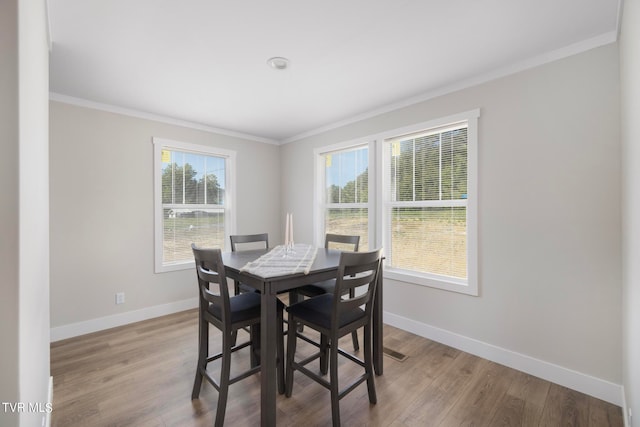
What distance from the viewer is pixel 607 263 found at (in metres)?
1.86

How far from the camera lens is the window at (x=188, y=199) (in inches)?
133

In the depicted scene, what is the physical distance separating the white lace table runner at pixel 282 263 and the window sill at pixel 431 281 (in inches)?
41.1

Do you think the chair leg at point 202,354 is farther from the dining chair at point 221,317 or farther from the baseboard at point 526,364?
the baseboard at point 526,364

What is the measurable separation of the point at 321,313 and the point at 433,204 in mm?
1672

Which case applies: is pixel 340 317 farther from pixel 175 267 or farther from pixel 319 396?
pixel 175 267

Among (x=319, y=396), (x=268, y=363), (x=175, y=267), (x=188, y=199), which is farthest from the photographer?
(x=188, y=199)

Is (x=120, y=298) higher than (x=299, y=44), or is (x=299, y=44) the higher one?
(x=299, y=44)

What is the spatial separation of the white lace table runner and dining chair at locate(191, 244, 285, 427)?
0.65 ft

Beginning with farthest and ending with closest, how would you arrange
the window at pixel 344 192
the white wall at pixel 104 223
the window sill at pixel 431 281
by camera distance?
the window at pixel 344 192 < the white wall at pixel 104 223 < the window sill at pixel 431 281

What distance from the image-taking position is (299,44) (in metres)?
1.97

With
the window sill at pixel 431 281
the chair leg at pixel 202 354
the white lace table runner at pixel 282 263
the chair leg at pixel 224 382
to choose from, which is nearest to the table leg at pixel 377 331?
the white lace table runner at pixel 282 263

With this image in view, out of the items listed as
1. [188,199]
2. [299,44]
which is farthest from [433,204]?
[188,199]

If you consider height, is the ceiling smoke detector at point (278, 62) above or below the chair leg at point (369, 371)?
above

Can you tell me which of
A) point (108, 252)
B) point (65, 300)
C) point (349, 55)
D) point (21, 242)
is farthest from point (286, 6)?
point (65, 300)
